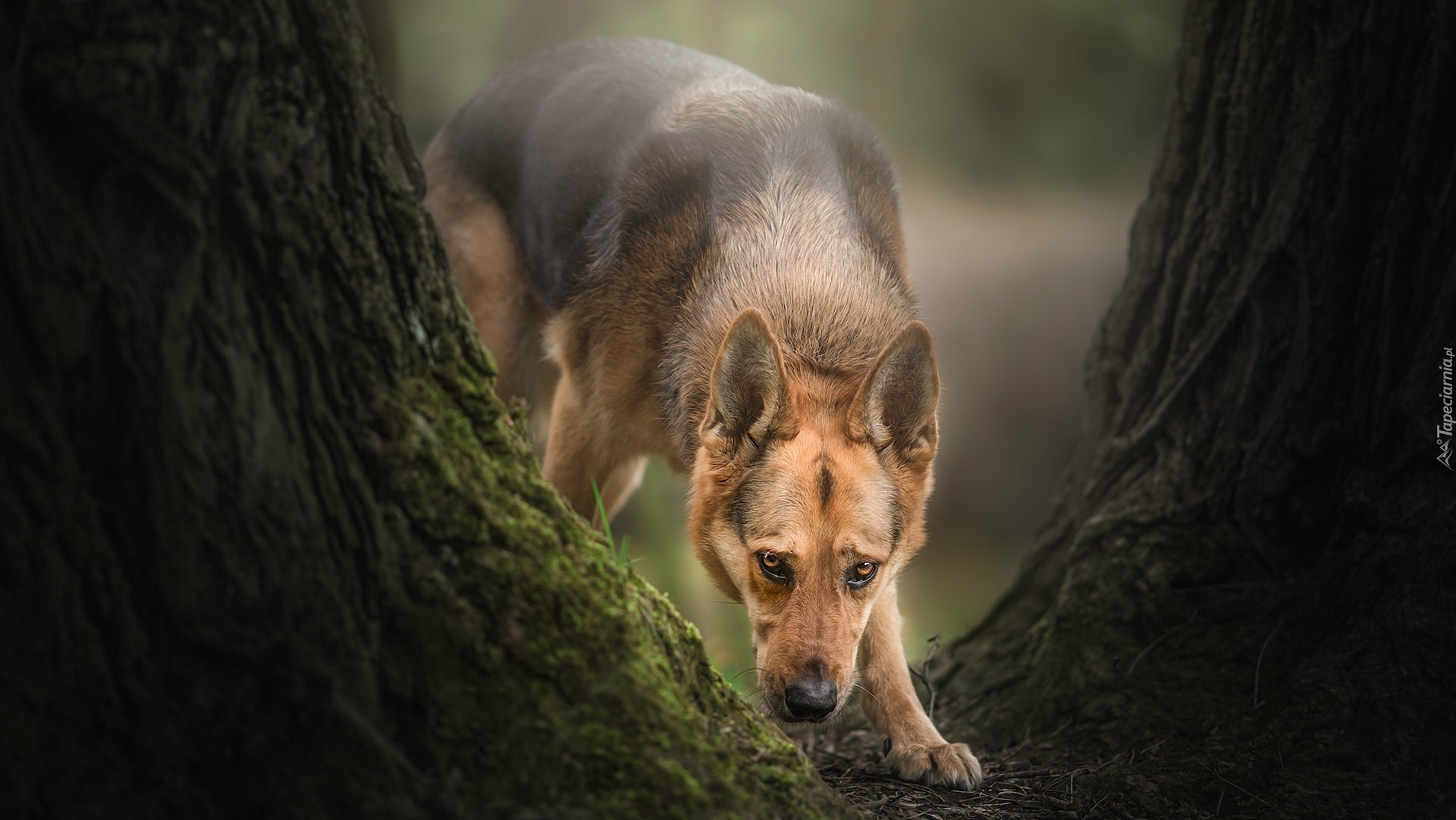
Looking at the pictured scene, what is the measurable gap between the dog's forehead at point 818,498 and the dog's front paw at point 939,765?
2.26ft

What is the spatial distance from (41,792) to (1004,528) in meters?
10.6

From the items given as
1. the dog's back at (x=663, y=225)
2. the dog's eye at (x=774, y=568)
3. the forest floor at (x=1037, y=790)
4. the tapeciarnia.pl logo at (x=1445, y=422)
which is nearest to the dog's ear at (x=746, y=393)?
the dog's back at (x=663, y=225)

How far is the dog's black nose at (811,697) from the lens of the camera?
3111mm

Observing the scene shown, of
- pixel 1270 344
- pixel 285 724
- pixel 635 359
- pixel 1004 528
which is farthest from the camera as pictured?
pixel 1004 528

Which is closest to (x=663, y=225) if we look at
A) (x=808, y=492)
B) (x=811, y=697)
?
(x=808, y=492)

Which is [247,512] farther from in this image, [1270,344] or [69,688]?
[1270,344]

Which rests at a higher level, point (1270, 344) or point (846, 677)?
point (1270, 344)

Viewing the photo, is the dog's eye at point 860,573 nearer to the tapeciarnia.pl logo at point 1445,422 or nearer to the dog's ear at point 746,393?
the dog's ear at point 746,393

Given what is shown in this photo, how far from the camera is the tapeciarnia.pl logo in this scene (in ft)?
9.95

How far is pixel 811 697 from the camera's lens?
311cm

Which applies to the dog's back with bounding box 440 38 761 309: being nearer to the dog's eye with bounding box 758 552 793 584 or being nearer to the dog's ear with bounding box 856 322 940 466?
the dog's ear with bounding box 856 322 940 466

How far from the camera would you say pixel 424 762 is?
1.87 metres

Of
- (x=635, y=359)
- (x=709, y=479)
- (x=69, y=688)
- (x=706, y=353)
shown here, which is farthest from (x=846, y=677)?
(x=69, y=688)

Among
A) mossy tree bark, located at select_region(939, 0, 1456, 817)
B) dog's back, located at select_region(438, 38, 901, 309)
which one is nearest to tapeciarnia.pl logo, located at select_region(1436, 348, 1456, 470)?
mossy tree bark, located at select_region(939, 0, 1456, 817)
